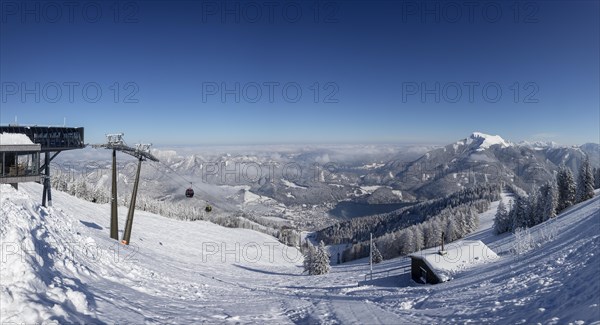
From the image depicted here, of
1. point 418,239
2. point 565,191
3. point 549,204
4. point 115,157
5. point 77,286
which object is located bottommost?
point 418,239

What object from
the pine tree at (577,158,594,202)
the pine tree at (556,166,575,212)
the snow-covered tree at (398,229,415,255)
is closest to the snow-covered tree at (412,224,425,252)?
the snow-covered tree at (398,229,415,255)

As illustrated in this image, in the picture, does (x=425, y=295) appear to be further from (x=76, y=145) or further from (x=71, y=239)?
(x=76, y=145)

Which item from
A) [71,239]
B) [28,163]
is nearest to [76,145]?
[28,163]

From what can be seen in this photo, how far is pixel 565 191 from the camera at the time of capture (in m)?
68.1

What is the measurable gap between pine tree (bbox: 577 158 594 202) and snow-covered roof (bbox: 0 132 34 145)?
88.6m

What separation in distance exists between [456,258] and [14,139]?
4040cm

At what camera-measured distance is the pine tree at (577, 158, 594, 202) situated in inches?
2643

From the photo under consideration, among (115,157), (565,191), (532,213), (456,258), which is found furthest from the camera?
(532,213)

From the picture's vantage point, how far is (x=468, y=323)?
1320cm

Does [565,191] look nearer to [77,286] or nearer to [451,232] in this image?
[451,232]

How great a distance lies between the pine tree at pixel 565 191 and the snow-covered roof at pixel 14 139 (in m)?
84.4

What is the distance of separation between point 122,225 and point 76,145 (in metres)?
33.9

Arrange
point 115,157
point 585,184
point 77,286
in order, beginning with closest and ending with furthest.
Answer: point 77,286 < point 115,157 < point 585,184

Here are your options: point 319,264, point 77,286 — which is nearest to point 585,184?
point 319,264
